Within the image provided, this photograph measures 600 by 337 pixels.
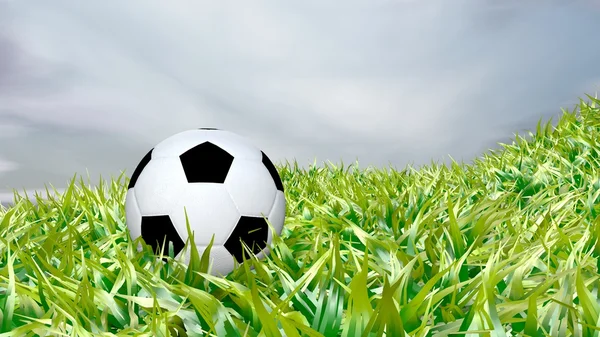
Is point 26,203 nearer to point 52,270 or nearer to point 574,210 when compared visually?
point 52,270

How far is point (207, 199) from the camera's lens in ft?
8.32

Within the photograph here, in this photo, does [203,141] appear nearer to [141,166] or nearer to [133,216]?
[141,166]

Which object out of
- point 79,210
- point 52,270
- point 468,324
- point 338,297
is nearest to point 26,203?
point 79,210

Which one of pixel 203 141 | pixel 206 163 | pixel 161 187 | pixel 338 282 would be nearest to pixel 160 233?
pixel 161 187

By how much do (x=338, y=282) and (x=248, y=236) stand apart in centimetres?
95

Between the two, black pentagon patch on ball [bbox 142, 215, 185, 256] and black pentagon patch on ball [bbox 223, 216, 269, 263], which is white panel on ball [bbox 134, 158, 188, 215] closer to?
black pentagon patch on ball [bbox 142, 215, 185, 256]

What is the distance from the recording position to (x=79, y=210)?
423 cm

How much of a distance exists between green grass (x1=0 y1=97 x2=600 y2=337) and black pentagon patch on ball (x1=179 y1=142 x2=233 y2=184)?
16.6 inches

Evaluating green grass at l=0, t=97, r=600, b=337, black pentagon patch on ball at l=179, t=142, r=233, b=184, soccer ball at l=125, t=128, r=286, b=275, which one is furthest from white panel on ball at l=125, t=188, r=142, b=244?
black pentagon patch on ball at l=179, t=142, r=233, b=184

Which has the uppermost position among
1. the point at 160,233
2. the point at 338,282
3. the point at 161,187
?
the point at 161,187

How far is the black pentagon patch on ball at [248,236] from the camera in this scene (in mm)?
2568

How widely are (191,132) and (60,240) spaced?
40.2 inches

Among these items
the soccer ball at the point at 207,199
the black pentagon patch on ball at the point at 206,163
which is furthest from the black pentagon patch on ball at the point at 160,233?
the black pentagon patch on ball at the point at 206,163

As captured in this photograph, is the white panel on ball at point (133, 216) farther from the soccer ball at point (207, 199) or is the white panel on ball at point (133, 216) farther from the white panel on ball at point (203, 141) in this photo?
the white panel on ball at point (203, 141)
